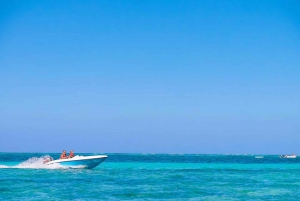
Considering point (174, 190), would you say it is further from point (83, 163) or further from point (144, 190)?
point (83, 163)

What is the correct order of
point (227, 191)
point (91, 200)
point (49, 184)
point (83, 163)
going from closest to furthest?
point (91, 200), point (227, 191), point (49, 184), point (83, 163)

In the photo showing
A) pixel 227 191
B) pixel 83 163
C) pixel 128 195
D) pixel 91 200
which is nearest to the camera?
pixel 91 200

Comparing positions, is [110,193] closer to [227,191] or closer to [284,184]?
[227,191]

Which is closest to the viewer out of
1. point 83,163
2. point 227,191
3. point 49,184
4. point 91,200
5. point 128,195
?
point 91,200

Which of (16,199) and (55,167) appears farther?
(55,167)

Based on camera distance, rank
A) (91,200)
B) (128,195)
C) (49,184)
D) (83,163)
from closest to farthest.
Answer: (91,200) → (128,195) → (49,184) → (83,163)

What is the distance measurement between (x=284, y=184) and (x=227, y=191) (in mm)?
6031

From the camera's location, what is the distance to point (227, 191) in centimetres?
2212

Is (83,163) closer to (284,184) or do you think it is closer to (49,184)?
(49,184)

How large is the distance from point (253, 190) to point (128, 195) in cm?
713

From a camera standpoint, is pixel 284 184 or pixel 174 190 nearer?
pixel 174 190

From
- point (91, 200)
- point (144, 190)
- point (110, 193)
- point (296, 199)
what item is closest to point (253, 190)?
point (296, 199)

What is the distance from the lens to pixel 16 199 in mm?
18984


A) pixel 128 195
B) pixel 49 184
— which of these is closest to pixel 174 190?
pixel 128 195
